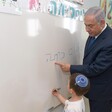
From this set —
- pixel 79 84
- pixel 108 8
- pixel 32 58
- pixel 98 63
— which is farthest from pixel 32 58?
pixel 108 8

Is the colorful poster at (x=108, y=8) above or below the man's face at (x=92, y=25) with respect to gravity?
above

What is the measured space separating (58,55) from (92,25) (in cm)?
33

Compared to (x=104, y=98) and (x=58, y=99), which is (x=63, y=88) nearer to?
(x=58, y=99)

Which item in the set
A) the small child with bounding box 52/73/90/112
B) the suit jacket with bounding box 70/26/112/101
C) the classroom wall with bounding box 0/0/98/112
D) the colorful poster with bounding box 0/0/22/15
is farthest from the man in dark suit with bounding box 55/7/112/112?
the colorful poster with bounding box 0/0/22/15

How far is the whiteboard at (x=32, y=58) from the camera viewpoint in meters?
1.19

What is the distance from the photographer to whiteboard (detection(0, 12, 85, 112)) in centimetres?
119

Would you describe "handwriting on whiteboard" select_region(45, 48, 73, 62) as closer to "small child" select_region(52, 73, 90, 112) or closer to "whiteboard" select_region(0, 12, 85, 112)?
"whiteboard" select_region(0, 12, 85, 112)

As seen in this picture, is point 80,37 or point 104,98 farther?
point 80,37

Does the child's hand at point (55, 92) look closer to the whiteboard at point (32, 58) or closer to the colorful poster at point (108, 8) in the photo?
the whiteboard at point (32, 58)

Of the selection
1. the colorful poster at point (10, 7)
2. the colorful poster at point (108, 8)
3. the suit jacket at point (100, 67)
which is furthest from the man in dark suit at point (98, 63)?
the colorful poster at point (108, 8)

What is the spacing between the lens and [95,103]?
177 cm

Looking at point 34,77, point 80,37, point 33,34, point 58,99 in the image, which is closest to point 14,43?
point 33,34

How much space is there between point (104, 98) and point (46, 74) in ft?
1.69

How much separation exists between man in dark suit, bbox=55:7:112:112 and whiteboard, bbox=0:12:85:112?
0.15m
